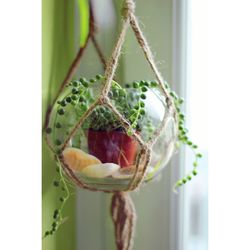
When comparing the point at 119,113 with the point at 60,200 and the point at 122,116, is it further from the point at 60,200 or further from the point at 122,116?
the point at 60,200

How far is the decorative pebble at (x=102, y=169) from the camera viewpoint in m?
0.87

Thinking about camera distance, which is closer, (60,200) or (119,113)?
(119,113)

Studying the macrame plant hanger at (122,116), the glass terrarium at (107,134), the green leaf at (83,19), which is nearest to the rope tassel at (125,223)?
the macrame plant hanger at (122,116)

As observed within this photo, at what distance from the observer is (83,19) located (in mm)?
1118

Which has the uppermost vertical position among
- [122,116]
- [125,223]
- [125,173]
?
[122,116]

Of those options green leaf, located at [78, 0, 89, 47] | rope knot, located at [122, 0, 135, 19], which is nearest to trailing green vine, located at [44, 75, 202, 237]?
rope knot, located at [122, 0, 135, 19]

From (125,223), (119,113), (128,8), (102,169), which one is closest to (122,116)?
(119,113)

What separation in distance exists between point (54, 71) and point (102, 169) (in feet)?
1.28

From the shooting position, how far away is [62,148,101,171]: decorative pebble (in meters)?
0.88
